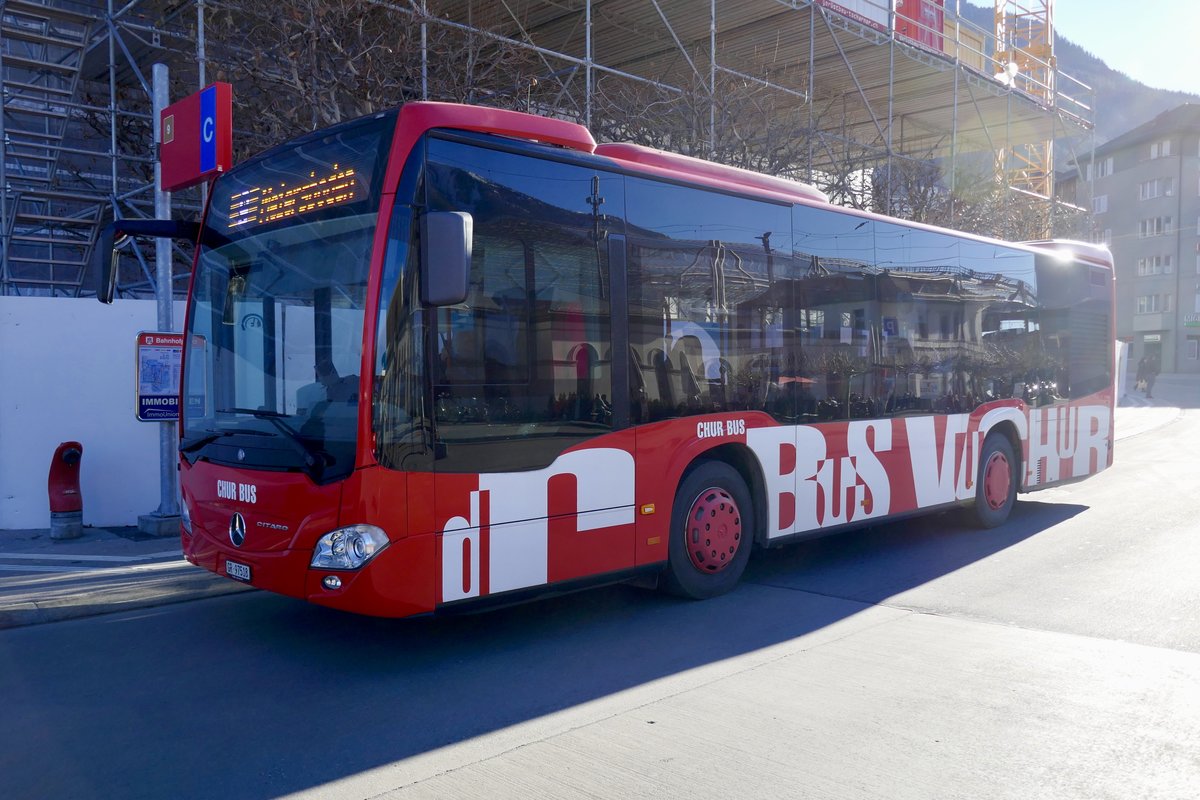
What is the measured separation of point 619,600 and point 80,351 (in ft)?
21.6

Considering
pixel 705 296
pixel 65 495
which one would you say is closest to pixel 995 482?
pixel 705 296

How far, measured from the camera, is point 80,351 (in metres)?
9.95

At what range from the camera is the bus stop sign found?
27.7ft

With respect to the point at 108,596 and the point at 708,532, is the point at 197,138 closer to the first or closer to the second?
the point at 108,596

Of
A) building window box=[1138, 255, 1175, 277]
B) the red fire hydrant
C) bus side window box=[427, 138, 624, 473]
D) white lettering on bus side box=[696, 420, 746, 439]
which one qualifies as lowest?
the red fire hydrant

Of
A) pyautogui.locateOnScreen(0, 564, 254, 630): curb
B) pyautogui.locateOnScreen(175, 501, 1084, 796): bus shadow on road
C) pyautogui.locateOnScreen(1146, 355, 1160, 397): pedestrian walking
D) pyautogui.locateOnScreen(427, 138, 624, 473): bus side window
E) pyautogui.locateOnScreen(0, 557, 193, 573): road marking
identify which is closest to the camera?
pyautogui.locateOnScreen(175, 501, 1084, 796): bus shadow on road

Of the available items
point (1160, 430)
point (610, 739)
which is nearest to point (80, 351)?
point (610, 739)

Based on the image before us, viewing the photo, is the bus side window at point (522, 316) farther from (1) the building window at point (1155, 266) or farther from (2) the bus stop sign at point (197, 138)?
(1) the building window at point (1155, 266)

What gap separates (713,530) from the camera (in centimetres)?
670

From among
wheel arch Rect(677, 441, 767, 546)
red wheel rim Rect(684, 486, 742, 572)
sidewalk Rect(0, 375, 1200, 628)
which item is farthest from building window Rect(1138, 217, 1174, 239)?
sidewalk Rect(0, 375, 1200, 628)

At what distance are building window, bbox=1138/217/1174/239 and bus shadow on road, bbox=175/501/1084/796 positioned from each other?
64665mm

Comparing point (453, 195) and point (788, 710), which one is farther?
point (453, 195)

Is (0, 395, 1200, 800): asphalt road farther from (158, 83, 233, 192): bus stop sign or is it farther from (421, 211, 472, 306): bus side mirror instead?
(158, 83, 233, 192): bus stop sign

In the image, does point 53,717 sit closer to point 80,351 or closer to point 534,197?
point 534,197
